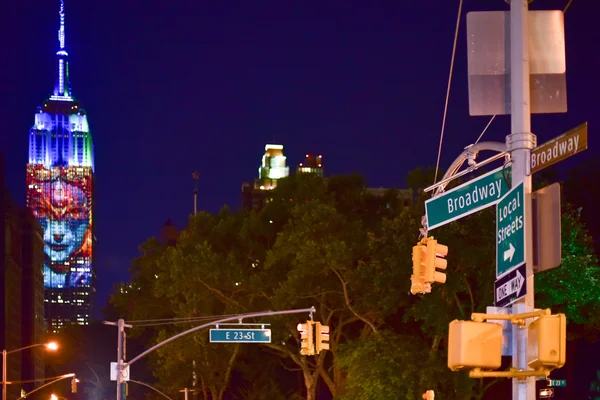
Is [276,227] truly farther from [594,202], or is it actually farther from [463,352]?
[463,352]

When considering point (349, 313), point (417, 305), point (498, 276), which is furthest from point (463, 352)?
point (349, 313)

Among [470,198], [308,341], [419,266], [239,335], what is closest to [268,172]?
[239,335]

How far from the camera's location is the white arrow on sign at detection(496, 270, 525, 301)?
9.41 m

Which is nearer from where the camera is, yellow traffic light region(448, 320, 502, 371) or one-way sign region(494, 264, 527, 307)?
Result: yellow traffic light region(448, 320, 502, 371)

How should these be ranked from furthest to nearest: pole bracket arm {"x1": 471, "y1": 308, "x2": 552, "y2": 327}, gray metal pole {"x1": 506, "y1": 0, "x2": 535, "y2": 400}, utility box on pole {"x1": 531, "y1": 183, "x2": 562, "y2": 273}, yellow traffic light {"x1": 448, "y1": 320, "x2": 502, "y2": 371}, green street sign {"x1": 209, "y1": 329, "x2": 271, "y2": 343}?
green street sign {"x1": 209, "y1": 329, "x2": 271, "y2": 343}
gray metal pole {"x1": 506, "y1": 0, "x2": 535, "y2": 400}
utility box on pole {"x1": 531, "y1": 183, "x2": 562, "y2": 273}
pole bracket arm {"x1": 471, "y1": 308, "x2": 552, "y2": 327}
yellow traffic light {"x1": 448, "y1": 320, "x2": 502, "y2": 371}

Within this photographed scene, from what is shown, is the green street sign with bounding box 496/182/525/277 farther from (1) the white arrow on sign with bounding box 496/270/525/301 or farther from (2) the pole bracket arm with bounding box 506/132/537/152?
(2) the pole bracket arm with bounding box 506/132/537/152

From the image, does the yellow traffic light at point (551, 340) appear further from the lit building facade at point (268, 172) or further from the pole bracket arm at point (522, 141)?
the lit building facade at point (268, 172)

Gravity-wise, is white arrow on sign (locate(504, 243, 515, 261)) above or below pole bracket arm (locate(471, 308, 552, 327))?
above

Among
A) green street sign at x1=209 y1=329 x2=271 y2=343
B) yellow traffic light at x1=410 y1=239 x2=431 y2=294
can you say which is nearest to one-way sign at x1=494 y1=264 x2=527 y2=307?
yellow traffic light at x1=410 y1=239 x2=431 y2=294

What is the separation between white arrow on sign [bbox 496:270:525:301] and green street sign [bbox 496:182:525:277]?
110 millimetres

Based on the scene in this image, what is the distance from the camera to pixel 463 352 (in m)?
8.82

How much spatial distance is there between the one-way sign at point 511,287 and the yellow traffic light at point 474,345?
57 centimetres

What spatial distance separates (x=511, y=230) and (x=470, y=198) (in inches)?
38.1

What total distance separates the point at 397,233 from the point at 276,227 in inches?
615
